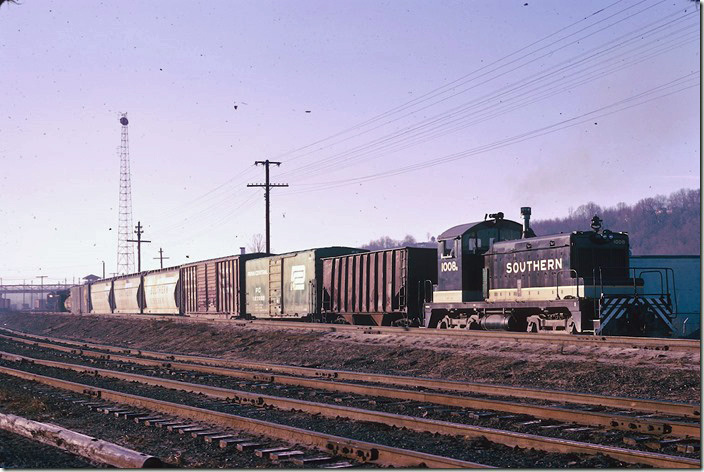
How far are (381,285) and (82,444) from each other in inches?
740

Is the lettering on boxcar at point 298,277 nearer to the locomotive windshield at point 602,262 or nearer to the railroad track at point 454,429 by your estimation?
the locomotive windshield at point 602,262

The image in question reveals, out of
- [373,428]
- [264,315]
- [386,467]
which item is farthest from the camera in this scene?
[264,315]

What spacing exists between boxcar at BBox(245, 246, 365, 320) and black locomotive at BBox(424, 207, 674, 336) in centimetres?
841

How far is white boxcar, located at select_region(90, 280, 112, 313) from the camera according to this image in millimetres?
57281

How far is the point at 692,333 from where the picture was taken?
29.0 m

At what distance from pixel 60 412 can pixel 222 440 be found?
4.92 metres

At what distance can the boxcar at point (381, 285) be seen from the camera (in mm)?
26266

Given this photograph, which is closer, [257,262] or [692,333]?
[692,333]

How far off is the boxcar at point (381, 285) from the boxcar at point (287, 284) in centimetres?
70

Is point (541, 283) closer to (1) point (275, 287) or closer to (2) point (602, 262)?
(2) point (602, 262)

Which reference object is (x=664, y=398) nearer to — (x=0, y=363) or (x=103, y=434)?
(x=103, y=434)

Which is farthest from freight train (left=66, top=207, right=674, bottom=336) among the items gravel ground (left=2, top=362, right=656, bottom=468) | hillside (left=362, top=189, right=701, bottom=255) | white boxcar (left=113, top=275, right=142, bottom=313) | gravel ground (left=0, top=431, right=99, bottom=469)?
hillside (left=362, top=189, right=701, bottom=255)

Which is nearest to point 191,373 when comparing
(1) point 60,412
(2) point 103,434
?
(1) point 60,412

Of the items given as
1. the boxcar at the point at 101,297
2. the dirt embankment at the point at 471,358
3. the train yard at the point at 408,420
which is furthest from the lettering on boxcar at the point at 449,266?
the boxcar at the point at 101,297
